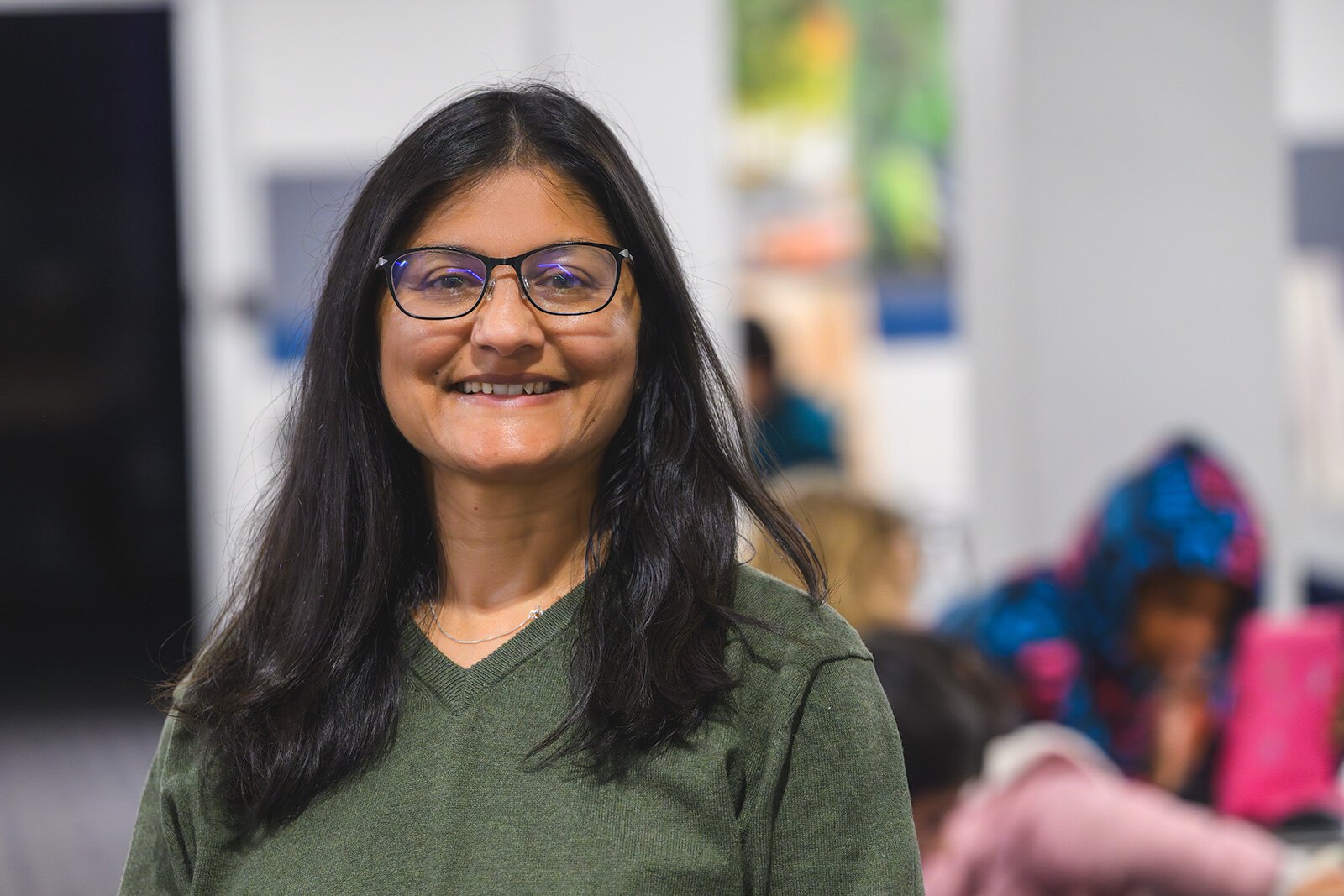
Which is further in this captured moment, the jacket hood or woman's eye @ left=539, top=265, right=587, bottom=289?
the jacket hood

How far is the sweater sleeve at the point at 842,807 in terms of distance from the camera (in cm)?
90

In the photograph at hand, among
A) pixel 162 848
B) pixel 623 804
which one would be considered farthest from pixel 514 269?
pixel 162 848

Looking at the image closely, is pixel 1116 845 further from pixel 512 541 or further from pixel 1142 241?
pixel 1142 241

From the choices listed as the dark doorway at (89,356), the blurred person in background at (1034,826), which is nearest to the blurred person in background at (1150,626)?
the blurred person in background at (1034,826)

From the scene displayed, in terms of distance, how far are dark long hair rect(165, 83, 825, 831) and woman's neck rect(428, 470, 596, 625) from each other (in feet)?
0.06

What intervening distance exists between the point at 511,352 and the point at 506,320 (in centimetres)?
2

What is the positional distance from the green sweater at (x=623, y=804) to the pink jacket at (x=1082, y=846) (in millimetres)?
882

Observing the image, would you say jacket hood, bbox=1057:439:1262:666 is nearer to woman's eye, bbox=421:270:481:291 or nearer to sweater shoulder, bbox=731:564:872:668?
sweater shoulder, bbox=731:564:872:668

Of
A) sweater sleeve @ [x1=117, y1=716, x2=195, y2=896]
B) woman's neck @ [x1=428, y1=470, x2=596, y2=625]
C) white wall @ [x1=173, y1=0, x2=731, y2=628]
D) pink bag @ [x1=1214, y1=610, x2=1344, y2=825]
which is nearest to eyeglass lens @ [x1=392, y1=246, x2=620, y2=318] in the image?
woman's neck @ [x1=428, y1=470, x2=596, y2=625]

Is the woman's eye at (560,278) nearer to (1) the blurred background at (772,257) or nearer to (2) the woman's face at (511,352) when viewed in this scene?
(2) the woman's face at (511,352)

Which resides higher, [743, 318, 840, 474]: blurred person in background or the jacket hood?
[743, 318, 840, 474]: blurred person in background

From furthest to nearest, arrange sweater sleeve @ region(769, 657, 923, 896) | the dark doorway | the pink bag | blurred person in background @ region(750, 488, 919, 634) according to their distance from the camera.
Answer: the dark doorway < the pink bag < blurred person in background @ region(750, 488, 919, 634) < sweater sleeve @ region(769, 657, 923, 896)

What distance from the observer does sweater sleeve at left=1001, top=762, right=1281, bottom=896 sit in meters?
1.73

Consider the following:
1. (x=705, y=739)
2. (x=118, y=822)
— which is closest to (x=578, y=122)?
(x=705, y=739)
